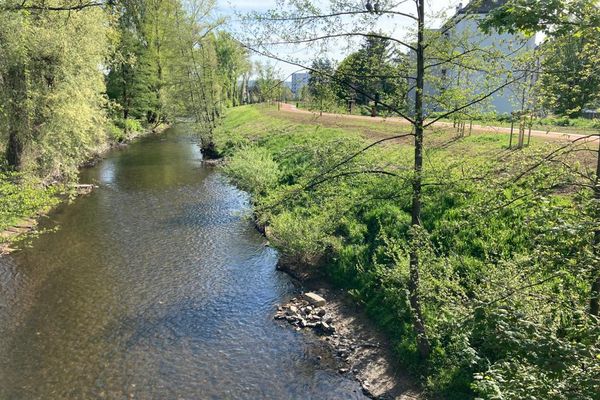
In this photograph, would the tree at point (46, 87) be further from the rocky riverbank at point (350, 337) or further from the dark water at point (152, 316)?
the rocky riverbank at point (350, 337)

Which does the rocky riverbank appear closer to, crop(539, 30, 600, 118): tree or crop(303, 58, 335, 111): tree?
crop(303, 58, 335, 111): tree

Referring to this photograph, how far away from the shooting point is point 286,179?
A: 21.2m

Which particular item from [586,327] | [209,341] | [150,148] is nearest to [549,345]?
[586,327]

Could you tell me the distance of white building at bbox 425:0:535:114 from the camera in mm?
6574

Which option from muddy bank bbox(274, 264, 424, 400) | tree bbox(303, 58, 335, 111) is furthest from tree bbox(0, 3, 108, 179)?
muddy bank bbox(274, 264, 424, 400)

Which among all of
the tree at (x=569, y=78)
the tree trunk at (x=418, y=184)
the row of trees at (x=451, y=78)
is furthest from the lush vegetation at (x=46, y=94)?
the tree at (x=569, y=78)

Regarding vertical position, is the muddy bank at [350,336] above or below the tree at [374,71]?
below

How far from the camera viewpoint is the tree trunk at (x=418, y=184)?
727 cm

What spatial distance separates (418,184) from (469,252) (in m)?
3.90

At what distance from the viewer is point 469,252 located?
418 inches

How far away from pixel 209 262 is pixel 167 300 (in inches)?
106

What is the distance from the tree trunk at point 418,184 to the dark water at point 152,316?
5.72 ft

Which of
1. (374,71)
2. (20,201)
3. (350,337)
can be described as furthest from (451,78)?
(20,201)

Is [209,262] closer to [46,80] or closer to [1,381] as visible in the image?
[1,381]
